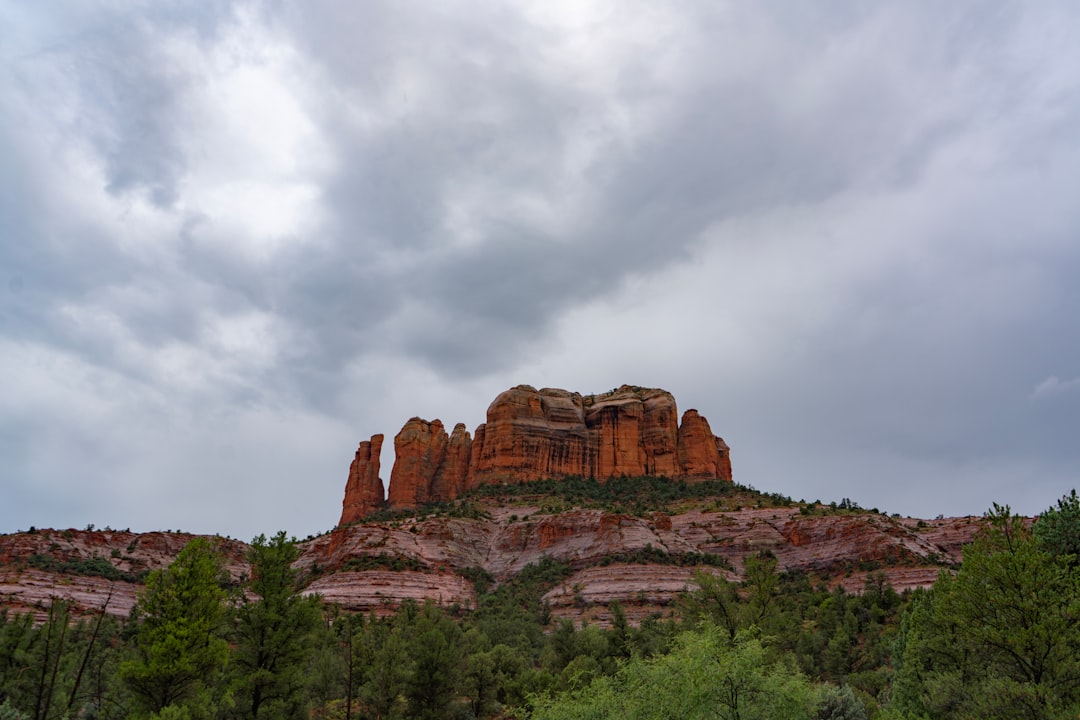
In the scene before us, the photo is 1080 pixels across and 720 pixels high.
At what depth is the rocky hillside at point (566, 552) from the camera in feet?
207

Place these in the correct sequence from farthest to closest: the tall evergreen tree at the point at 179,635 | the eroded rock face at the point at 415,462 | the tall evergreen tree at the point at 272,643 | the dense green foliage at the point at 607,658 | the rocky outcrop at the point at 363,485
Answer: the rocky outcrop at the point at 363,485 → the eroded rock face at the point at 415,462 → the tall evergreen tree at the point at 272,643 → the tall evergreen tree at the point at 179,635 → the dense green foliage at the point at 607,658

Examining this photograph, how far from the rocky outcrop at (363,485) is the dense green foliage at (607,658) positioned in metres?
71.0

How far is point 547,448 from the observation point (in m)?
115

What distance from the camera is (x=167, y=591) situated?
2677 centimetres

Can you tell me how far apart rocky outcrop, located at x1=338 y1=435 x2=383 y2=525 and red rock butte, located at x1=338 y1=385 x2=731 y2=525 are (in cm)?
21

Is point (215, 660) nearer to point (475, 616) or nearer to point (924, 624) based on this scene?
point (924, 624)

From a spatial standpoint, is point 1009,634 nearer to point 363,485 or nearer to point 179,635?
point 179,635

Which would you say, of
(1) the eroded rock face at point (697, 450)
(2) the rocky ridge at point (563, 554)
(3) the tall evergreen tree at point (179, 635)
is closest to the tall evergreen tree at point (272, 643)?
(3) the tall evergreen tree at point (179, 635)

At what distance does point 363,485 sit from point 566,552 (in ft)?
208

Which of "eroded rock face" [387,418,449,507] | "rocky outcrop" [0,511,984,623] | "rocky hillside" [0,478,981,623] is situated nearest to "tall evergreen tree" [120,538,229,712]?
"rocky outcrop" [0,511,984,623]

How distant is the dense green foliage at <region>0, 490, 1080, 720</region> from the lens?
63.1ft

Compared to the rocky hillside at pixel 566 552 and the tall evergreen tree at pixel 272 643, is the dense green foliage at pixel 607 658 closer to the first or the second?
the tall evergreen tree at pixel 272 643

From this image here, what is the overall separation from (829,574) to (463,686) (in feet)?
149

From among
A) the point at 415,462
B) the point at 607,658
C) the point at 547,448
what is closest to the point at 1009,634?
the point at 607,658
